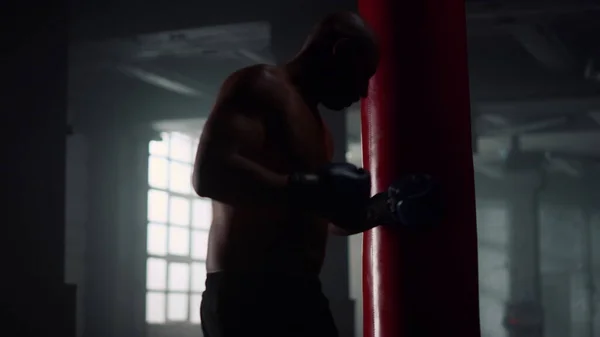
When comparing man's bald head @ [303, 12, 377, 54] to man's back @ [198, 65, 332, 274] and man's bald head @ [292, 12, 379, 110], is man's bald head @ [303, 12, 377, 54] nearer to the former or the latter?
man's bald head @ [292, 12, 379, 110]

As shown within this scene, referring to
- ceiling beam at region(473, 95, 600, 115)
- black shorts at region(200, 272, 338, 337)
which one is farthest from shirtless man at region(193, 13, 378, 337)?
ceiling beam at region(473, 95, 600, 115)

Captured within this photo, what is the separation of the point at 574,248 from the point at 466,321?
1232cm

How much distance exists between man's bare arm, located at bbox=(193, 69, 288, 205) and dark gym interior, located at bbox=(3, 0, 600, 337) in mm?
3668

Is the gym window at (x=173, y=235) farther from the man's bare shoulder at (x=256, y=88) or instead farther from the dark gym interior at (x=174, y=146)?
the man's bare shoulder at (x=256, y=88)

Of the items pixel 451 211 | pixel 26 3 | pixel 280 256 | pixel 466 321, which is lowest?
pixel 466 321

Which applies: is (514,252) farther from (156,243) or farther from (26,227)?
(26,227)

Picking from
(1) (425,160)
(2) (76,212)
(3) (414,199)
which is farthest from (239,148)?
(2) (76,212)

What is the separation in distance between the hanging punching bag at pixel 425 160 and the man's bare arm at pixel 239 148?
24.4 inches

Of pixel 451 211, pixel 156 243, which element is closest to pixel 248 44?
pixel 156 243

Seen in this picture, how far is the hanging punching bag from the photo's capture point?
2283mm

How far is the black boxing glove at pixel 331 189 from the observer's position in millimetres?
1770

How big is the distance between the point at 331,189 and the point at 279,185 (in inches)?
4.4

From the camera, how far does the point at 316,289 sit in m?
1.89

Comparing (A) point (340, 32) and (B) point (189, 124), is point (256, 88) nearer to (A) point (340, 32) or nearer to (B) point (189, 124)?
(A) point (340, 32)
